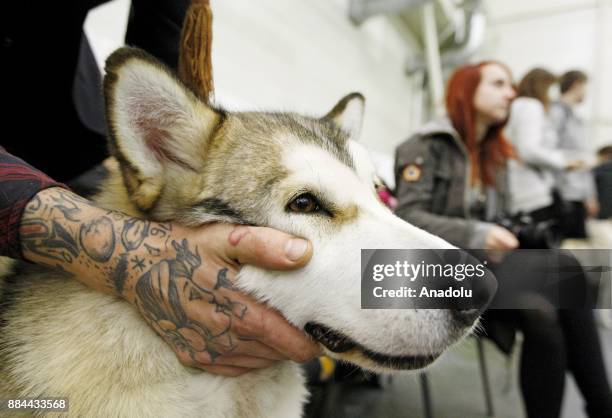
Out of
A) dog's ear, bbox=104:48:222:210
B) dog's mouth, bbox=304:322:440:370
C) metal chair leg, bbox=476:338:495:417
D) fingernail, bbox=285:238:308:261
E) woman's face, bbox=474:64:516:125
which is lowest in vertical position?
metal chair leg, bbox=476:338:495:417

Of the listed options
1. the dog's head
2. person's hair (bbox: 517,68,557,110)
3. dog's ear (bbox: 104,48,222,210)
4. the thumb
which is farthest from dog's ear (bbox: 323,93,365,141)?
person's hair (bbox: 517,68,557,110)

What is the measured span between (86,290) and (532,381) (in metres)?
1.21

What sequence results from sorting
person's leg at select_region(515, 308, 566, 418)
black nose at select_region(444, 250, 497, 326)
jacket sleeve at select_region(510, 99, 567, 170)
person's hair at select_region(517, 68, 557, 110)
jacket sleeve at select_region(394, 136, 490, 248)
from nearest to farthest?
black nose at select_region(444, 250, 497, 326) → person's leg at select_region(515, 308, 566, 418) → jacket sleeve at select_region(394, 136, 490, 248) → jacket sleeve at select_region(510, 99, 567, 170) → person's hair at select_region(517, 68, 557, 110)

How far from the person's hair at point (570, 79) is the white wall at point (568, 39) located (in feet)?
0.11

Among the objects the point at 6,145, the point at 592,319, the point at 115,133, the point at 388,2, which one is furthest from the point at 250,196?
the point at 388,2

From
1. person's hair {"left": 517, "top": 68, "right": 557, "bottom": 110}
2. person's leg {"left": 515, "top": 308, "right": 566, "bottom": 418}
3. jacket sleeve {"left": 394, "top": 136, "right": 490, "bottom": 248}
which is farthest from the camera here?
person's hair {"left": 517, "top": 68, "right": 557, "bottom": 110}

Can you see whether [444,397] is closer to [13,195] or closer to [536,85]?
[13,195]

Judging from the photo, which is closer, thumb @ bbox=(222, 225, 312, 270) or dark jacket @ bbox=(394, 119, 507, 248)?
thumb @ bbox=(222, 225, 312, 270)

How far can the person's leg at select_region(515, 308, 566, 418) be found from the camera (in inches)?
40.2

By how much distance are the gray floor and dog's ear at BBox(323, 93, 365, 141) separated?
71 cm

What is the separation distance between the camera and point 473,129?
1522 mm

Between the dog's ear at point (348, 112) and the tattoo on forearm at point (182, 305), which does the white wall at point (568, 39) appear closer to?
the dog's ear at point (348, 112)

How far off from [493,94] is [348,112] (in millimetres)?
1005

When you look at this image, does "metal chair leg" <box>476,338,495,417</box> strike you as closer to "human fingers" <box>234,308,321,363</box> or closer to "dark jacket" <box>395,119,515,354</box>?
"dark jacket" <box>395,119,515,354</box>
